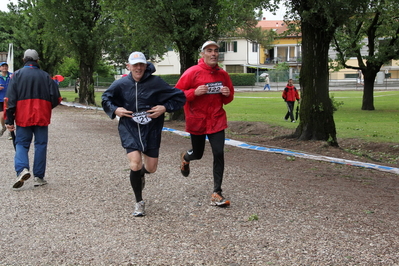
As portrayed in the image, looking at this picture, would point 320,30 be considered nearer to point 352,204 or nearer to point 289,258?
point 352,204

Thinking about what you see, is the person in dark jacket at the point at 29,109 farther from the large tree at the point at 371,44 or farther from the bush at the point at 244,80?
the bush at the point at 244,80

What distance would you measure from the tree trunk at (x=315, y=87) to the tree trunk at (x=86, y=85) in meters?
21.3

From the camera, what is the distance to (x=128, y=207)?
625 cm

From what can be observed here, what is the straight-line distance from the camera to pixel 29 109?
749cm

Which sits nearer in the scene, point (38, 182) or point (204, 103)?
point (204, 103)

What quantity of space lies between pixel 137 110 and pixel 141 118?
11 centimetres

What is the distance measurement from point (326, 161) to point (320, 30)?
3.36m

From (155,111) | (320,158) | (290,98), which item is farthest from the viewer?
(290,98)

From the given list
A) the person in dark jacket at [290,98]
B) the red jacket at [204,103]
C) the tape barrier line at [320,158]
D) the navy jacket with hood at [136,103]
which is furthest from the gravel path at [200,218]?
the person in dark jacket at [290,98]

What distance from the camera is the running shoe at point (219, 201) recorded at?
20.5ft

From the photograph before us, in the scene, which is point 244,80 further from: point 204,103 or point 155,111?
point 155,111

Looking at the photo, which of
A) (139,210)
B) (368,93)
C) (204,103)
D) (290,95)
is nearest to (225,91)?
(204,103)

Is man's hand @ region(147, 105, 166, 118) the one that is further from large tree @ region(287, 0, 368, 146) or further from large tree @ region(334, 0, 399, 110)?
large tree @ region(334, 0, 399, 110)

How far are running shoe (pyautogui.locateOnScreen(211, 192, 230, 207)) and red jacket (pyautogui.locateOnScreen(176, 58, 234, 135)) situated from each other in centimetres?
80
